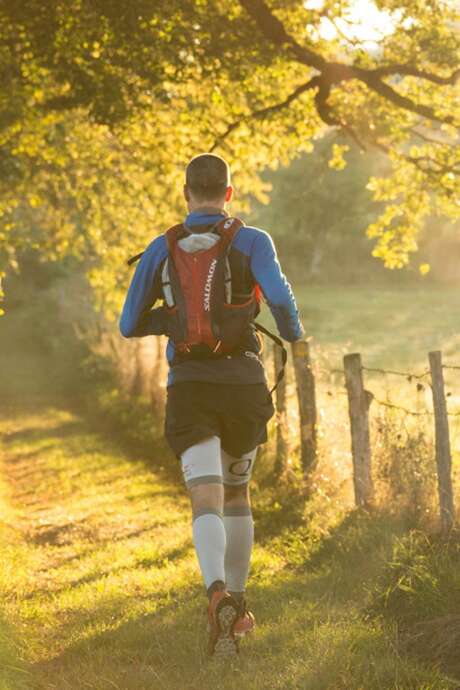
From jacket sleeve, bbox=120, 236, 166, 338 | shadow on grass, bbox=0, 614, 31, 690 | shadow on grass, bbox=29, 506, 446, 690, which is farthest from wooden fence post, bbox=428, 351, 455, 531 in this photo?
shadow on grass, bbox=0, 614, 31, 690

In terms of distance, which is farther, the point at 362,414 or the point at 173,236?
the point at 362,414

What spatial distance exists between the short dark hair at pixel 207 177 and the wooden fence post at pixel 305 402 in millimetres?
5563

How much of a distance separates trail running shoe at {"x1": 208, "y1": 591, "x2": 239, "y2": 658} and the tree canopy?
9062mm

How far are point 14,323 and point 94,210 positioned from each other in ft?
47.8

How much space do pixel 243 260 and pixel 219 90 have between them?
33.4 ft

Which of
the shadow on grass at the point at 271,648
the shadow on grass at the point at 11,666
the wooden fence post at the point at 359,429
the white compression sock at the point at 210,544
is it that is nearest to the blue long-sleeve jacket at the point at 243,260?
the white compression sock at the point at 210,544

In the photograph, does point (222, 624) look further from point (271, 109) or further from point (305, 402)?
point (271, 109)

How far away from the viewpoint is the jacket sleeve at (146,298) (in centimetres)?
542

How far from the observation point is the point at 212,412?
5.34 m

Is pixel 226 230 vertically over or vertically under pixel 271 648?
over

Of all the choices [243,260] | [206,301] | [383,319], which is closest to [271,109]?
[243,260]

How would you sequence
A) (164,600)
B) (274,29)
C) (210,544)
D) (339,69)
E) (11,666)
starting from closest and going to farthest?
(210,544) < (11,666) < (164,600) < (274,29) < (339,69)

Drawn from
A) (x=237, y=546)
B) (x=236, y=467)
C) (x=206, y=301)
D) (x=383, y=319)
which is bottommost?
(x=237, y=546)

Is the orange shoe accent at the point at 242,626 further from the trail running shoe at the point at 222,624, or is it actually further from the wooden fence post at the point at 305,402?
the wooden fence post at the point at 305,402
